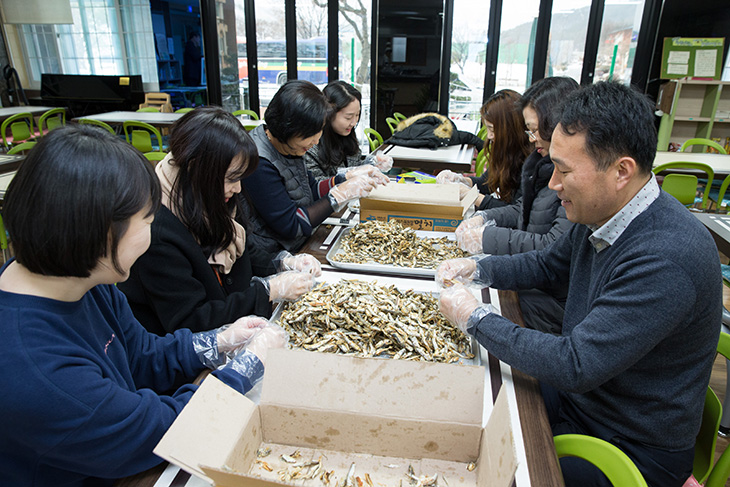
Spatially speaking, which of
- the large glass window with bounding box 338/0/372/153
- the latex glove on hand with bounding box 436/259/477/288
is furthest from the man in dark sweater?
the large glass window with bounding box 338/0/372/153

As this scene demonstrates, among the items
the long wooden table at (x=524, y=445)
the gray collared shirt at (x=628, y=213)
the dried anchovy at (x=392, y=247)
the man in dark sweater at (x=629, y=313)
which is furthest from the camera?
the dried anchovy at (x=392, y=247)

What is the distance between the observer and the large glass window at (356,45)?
746cm

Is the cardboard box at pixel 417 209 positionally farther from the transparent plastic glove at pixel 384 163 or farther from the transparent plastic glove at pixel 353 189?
the transparent plastic glove at pixel 384 163

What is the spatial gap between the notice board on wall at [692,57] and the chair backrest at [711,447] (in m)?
6.31

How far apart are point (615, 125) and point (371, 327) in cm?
72

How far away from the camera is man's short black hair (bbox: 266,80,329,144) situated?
195cm

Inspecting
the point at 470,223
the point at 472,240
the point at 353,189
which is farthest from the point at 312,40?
the point at 472,240

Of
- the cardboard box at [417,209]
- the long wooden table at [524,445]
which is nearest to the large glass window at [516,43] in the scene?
the cardboard box at [417,209]

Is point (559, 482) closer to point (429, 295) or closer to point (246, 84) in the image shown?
point (429, 295)

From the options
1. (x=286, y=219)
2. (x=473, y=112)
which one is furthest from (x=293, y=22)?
(x=286, y=219)

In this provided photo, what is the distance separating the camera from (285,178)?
210cm

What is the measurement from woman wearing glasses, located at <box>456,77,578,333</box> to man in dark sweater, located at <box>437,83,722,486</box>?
585 mm

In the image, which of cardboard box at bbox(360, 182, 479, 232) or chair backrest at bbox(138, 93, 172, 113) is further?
chair backrest at bbox(138, 93, 172, 113)

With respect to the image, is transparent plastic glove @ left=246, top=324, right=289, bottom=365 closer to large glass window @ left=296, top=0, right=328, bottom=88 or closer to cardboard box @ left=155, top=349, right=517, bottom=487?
cardboard box @ left=155, top=349, right=517, bottom=487
